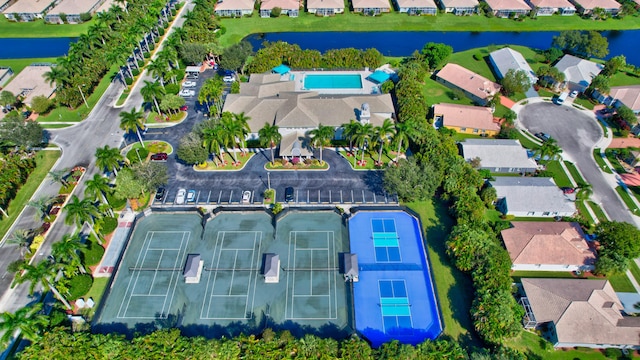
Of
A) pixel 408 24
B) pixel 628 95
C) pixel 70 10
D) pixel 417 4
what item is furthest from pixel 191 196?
pixel 417 4

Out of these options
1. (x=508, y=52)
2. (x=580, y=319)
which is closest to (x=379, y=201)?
(x=580, y=319)

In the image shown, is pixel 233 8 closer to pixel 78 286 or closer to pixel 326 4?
pixel 326 4

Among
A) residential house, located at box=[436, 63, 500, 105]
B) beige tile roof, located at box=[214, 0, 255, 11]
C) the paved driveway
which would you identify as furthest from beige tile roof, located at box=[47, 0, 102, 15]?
the paved driveway

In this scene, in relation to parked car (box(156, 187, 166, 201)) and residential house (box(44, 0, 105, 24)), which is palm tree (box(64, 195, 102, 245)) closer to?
parked car (box(156, 187, 166, 201))

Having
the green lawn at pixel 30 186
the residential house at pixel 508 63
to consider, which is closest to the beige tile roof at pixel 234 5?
the green lawn at pixel 30 186

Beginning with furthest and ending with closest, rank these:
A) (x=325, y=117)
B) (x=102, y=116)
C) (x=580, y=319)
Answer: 1. (x=102, y=116)
2. (x=325, y=117)
3. (x=580, y=319)

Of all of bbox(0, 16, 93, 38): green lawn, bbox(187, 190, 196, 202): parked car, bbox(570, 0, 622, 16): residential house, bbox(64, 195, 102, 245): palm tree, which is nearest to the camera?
bbox(64, 195, 102, 245): palm tree

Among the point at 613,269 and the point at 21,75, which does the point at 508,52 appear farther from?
the point at 21,75
